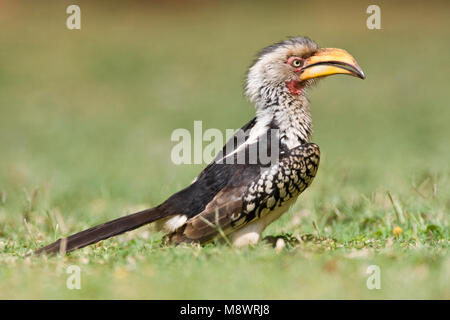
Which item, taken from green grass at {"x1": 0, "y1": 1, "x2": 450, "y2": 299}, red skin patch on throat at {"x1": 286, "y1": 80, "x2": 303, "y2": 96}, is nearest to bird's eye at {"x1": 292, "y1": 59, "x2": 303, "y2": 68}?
red skin patch on throat at {"x1": 286, "y1": 80, "x2": 303, "y2": 96}

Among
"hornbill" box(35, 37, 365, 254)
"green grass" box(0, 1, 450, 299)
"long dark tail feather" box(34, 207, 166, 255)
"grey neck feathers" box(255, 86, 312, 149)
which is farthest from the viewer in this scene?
"grey neck feathers" box(255, 86, 312, 149)

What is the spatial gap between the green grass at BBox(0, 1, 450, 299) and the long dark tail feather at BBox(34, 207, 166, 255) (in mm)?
109

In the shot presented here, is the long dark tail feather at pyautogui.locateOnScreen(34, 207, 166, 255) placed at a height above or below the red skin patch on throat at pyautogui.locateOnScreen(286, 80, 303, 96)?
below

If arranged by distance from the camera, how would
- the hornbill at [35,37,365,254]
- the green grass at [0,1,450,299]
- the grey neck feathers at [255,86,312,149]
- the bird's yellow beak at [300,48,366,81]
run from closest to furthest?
1. the green grass at [0,1,450,299]
2. the hornbill at [35,37,365,254]
3. the grey neck feathers at [255,86,312,149]
4. the bird's yellow beak at [300,48,366,81]

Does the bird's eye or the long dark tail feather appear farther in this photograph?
the bird's eye

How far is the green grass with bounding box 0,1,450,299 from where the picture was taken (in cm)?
397

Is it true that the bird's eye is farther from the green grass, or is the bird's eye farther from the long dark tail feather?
the long dark tail feather

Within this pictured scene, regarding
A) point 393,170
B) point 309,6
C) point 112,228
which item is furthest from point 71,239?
point 309,6

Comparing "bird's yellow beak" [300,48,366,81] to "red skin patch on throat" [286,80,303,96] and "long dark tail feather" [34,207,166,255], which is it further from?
"long dark tail feather" [34,207,166,255]

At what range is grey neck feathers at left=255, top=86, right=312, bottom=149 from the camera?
5211mm

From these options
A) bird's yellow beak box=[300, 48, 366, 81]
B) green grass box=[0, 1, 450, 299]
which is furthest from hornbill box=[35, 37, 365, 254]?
green grass box=[0, 1, 450, 299]

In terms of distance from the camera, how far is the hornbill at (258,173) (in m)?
4.86
